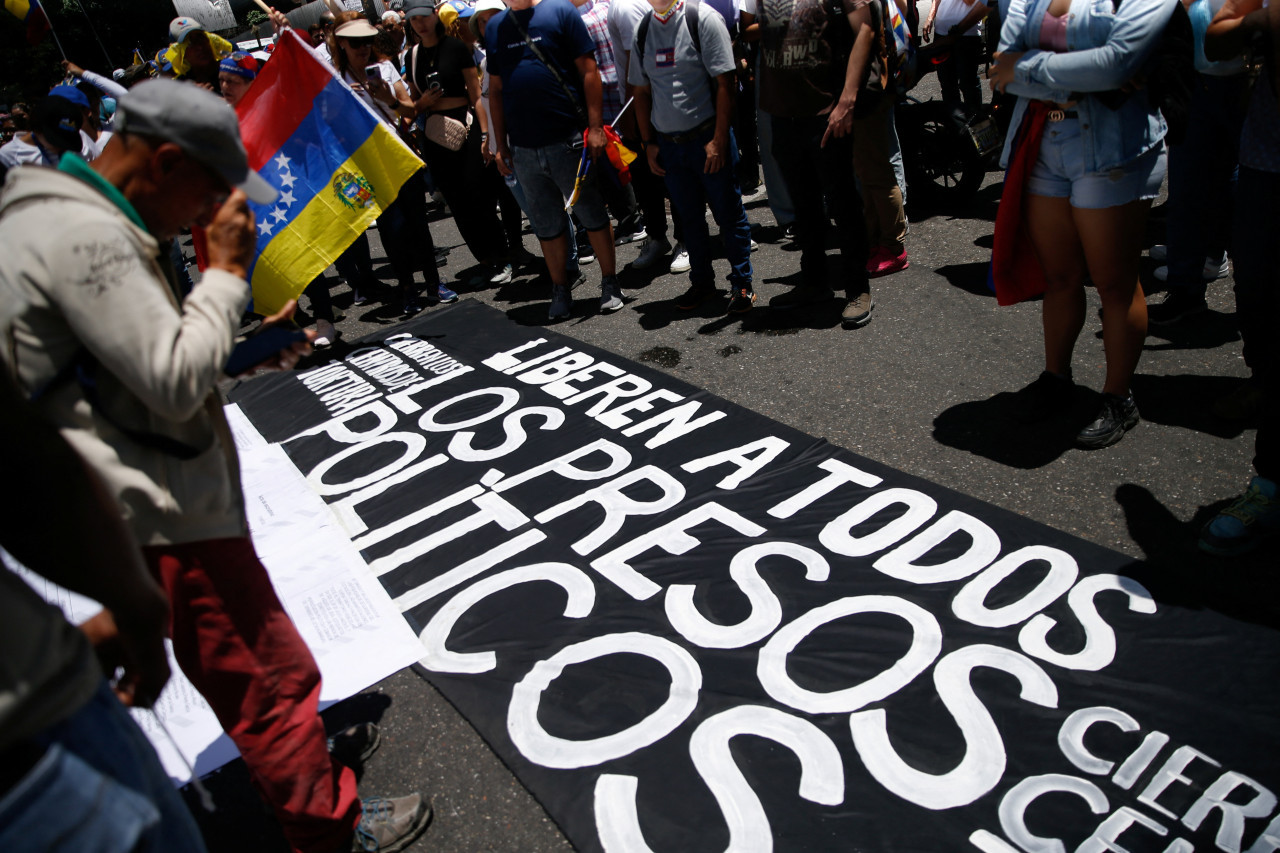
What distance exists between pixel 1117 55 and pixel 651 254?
3881mm

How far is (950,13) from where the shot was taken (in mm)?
6406

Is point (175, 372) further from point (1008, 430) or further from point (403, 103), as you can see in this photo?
point (403, 103)

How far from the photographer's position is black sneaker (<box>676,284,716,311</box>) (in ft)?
17.4

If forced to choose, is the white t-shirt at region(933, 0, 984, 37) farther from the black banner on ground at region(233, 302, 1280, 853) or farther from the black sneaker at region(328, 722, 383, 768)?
the black sneaker at region(328, 722, 383, 768)

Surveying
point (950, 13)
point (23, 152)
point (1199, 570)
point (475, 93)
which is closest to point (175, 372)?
point (1199, 570)

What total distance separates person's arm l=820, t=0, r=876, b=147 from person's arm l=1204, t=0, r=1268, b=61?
5.10 ft

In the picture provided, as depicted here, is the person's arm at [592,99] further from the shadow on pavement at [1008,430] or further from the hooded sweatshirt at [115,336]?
the hooded sweatshirt at [115,336]

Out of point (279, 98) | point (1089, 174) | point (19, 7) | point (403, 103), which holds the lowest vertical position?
point (1089, 174)

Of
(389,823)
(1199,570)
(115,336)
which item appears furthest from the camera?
(1199,570)

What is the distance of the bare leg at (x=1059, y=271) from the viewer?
3123 millimetres

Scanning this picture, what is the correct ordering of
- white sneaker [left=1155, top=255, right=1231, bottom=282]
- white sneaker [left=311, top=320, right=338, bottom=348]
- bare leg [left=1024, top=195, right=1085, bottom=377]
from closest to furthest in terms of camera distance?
bare leg [left=1024, top=195, right=1085, bottom=377] → white sneaker [left=1155, top=255, right=1231, bottom=282] → white sneaker [left=311, top=320, right=338, bottom=348]

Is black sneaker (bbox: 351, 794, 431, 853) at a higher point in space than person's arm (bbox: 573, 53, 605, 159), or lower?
lower

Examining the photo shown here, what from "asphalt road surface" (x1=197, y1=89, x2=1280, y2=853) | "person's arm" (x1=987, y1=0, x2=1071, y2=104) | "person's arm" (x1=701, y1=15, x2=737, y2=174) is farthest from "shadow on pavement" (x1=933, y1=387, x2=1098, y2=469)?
"person's arm" (x1=701, y1=15, x2=737, y2=174)

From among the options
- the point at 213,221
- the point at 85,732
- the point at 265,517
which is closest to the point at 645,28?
the point at 265,517
